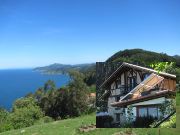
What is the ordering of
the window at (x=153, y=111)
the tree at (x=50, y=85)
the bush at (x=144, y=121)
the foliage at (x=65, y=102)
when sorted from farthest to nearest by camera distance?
1. the tree at (x=50, y=85)
2. the foliage at (x=65, y=102)
3. the bush at (x=144, y=121)
4. the window at (x=153, y=111)

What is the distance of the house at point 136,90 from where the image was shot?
3518mm

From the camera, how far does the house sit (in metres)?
3.52

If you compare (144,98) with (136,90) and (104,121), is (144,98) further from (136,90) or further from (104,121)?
(104,121)

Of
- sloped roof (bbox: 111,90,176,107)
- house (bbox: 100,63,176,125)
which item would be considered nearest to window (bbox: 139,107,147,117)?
house (bbox: 100,63,176,125)

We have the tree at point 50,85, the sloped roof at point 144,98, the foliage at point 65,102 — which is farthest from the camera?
the tree at point 50,85

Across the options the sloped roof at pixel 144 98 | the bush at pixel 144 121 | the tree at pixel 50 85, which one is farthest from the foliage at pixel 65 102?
the sloped roof at pixel 144 98

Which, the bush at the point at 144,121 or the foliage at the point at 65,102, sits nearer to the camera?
the bush at the point at 144,121

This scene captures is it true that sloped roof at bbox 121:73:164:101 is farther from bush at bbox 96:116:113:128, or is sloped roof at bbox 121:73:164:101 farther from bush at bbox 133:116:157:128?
bush at bbox 96:116:113:128

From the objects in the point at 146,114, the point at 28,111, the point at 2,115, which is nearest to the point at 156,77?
the point at 146,114

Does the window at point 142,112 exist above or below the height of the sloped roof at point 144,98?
below

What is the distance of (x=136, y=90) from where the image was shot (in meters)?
3.61

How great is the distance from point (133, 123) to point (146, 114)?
203 mm

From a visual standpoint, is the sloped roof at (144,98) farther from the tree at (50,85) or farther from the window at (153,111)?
the tree at (50,85)

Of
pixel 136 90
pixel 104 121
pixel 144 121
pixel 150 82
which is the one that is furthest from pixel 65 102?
pixel 150 82
